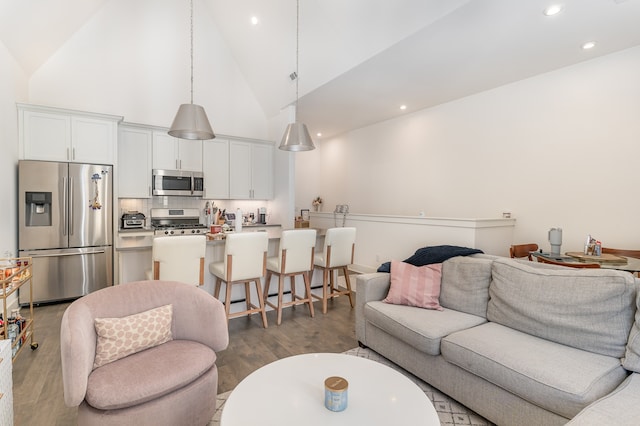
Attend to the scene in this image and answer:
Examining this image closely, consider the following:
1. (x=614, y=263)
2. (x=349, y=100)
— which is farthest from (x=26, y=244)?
(x=614, y=263)

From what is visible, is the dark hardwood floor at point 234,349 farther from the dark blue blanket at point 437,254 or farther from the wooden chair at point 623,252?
the wooden chair at point 623,252

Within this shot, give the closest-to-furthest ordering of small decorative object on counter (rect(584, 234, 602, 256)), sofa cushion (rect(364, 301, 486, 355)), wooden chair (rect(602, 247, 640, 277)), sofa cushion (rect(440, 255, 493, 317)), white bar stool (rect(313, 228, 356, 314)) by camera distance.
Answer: sofa cushion (rect(364, 301, 486, 355))
sofa cushion (rect(440, 255, 493, 317))
small decorative object on counter (rect(584, 234, 602, 256))
wooden chair (rect(602, 247, 640, 277))
white bar stool (rect(313, 228, 356, 314))

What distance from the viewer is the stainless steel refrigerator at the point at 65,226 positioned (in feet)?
12.2

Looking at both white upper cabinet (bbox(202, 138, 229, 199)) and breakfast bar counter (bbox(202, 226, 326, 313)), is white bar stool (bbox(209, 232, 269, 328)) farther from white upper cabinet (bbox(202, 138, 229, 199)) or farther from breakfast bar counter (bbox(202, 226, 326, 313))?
white upper cabinet (bbox(202, 138, 229, 199))

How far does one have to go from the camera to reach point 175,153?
198 inches

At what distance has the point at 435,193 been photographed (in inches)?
210

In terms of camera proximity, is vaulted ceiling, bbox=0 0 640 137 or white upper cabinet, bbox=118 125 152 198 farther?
white upper cabinet, bbox=118 125 152 198

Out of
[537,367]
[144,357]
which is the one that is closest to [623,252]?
[537,367]

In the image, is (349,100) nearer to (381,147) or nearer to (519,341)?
A: (381,147)

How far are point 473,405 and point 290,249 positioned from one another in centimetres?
210

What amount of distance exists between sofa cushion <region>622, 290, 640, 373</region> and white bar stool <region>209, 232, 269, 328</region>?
2.71 meters

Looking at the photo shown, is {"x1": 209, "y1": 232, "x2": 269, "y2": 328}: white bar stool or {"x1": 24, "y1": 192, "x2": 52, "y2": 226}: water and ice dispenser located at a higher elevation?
{"x1": 24, "y1": 192, "x2": 52, "y2": 226}: water and ice dispenser

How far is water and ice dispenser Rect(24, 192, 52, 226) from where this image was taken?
371 centimetres

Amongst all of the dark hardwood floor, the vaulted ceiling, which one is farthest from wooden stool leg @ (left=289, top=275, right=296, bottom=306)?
the vaulted ceiling
